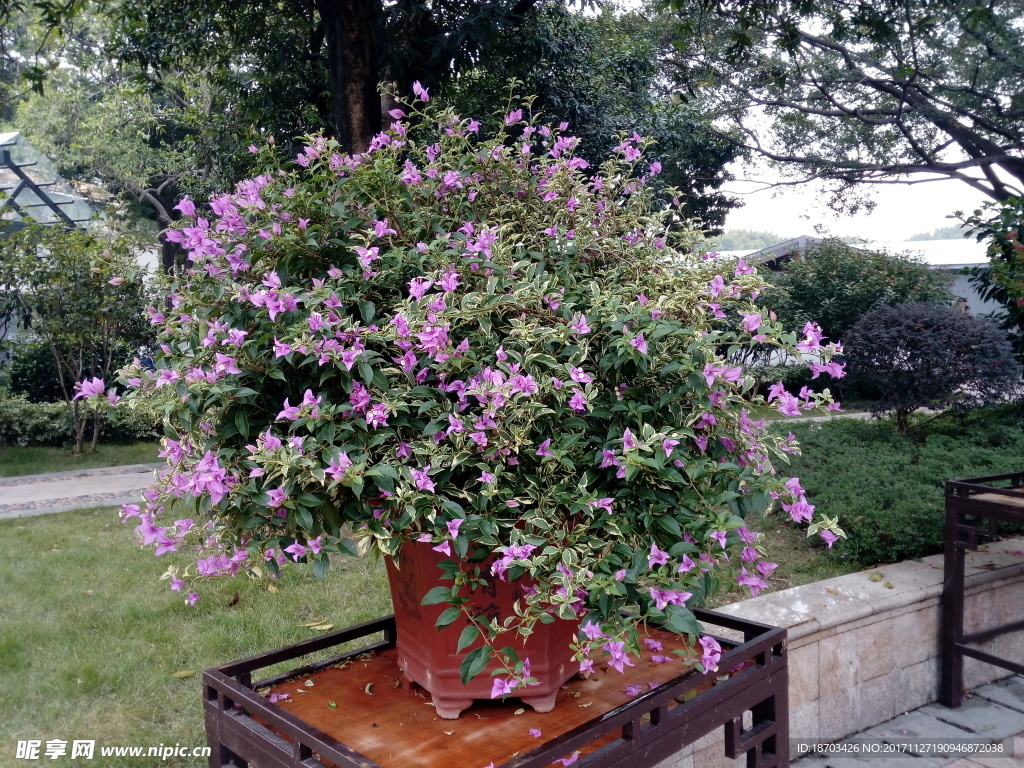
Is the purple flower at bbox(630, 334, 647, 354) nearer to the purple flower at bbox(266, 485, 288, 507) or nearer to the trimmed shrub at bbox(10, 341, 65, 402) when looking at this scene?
the purple flower at bbox(266, 485, 288, 507)

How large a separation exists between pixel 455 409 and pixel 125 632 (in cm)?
279

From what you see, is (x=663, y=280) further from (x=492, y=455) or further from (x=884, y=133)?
(x=884, y=133)

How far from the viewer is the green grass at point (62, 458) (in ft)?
27.1

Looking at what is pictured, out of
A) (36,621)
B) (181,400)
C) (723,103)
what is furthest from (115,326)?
(181,400)

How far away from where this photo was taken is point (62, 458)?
882 centimetres

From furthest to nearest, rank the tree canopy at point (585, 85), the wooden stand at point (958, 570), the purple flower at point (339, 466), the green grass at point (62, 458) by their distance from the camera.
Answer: the green grass at point (62, 458) → the tree canopy at point (585, 85) → the wooden stand at point (958, 570) → the purple flower at point (339, 466)

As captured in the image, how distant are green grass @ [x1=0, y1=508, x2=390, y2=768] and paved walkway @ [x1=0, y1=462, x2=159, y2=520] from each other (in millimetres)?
1372

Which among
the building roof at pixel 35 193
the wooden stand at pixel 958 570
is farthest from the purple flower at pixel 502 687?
the building roof at pixel 35 193

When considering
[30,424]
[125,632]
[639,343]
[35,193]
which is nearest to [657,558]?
[639,343]

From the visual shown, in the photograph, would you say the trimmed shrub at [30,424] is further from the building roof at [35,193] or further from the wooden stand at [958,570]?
the wooden stand at [958,570]

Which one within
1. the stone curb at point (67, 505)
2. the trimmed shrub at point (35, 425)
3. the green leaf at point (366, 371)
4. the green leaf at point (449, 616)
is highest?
the green leaf at point (366, 371)

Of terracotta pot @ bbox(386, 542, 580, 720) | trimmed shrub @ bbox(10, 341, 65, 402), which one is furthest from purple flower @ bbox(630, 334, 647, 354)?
trimmed shrub @ bbox(10, 341, 65, 402)

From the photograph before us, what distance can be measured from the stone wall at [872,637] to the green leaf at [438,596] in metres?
1.31

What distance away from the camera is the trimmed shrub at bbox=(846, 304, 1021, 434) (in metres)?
5.80
